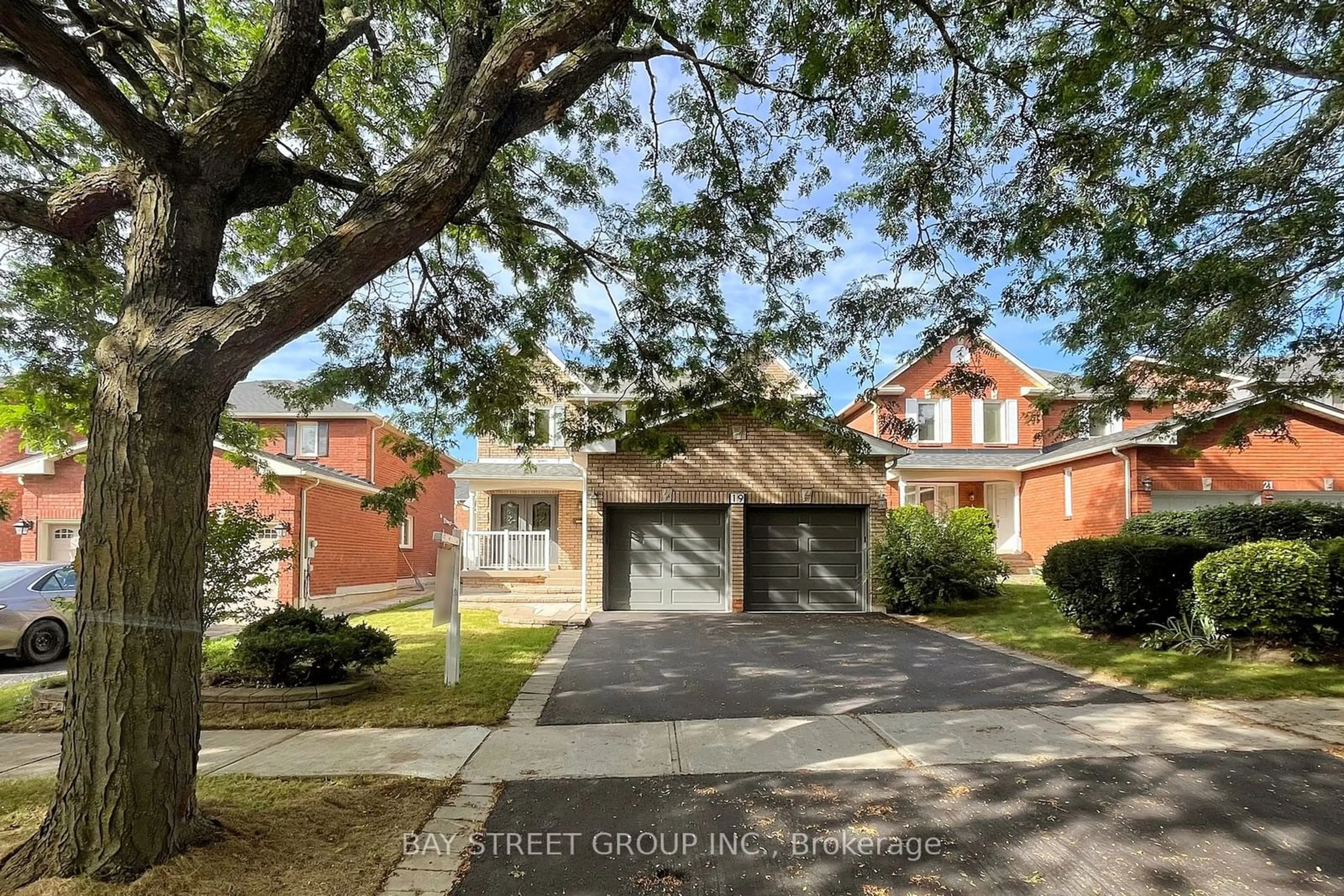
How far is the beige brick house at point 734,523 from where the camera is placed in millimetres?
13531

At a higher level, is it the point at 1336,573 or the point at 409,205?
the point at 409,205

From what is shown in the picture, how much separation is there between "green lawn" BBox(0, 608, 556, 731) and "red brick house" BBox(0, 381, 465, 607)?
4081 millimetres

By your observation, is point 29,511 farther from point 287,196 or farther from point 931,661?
point 931,661

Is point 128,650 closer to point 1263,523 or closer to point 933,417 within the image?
point 1263,523

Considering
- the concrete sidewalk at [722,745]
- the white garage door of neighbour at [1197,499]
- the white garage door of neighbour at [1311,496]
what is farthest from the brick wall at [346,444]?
the white garage door of neighbour at [1311,496]

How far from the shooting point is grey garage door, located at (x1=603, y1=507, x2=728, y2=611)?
13.7 m

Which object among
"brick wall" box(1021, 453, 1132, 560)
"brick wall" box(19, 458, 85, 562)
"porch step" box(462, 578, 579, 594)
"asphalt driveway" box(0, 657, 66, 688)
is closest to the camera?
"asphalt driveway" box(0, 657, 66, 688)

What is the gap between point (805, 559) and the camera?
45.2ft

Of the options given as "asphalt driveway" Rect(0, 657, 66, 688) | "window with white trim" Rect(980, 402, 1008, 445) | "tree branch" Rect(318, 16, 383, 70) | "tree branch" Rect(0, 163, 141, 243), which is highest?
"tree branch" Rect(318, 16, 383, 70)

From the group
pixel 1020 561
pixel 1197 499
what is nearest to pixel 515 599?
pixel 1020 561

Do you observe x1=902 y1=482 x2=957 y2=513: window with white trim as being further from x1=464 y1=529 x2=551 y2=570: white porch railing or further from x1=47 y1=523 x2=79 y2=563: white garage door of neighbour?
x1=47 y1=523 x2=79 y2=563: white garage door of neighbour

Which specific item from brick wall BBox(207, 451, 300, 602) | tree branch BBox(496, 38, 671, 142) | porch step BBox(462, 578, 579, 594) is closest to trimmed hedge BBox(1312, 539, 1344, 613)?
tree branch BBox(496, 38, 671, 142)

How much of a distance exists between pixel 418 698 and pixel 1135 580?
888 centimetres

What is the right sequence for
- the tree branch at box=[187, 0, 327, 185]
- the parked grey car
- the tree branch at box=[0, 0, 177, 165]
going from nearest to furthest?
the tree branch at box=[0, 0, 177, 165]
the tree branch at box=[187, 0, 327, 185]
the parked grey car
